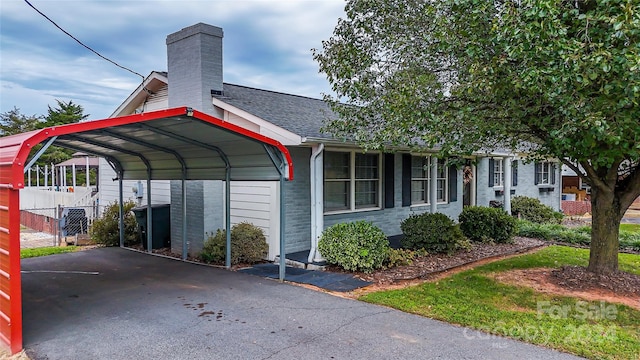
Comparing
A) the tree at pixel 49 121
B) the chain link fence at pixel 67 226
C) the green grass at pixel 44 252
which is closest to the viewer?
the green grass at pixel 44 252

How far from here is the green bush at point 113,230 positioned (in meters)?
11.4

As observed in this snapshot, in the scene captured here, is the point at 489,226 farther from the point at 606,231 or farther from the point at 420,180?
the point at 606,231

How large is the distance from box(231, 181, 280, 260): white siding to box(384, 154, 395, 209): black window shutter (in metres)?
3.31

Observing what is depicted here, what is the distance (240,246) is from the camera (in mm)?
8742

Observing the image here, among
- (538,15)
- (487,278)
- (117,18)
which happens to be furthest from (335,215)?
(117,18)

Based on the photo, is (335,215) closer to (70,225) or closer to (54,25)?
(54,25)

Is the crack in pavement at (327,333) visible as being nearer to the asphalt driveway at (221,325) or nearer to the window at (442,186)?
the asphalt driveway at (221,325)

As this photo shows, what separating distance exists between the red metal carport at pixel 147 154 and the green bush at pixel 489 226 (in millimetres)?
6273

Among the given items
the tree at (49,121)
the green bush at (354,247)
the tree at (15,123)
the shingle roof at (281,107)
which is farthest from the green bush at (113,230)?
the tree at (15,123)

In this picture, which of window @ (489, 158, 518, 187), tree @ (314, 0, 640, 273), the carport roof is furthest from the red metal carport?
window @ (489, 158, 518, 187)

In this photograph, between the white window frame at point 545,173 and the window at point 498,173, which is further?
the white window frame at point 545,173

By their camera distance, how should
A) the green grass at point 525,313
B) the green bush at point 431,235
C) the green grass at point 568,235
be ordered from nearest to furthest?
the green grass at point 525,313 < the green bush at point 431,235 < the green grass at point 568,235

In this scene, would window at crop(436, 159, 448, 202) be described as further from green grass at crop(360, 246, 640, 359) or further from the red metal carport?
the red metal carport

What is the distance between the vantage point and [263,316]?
547cm
